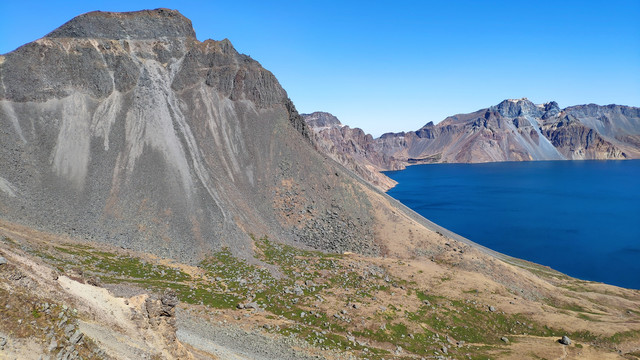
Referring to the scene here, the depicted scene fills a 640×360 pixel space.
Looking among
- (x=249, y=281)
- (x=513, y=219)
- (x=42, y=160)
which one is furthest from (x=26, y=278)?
(x=513, y=219)

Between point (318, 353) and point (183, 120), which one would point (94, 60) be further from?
point (318, 353)

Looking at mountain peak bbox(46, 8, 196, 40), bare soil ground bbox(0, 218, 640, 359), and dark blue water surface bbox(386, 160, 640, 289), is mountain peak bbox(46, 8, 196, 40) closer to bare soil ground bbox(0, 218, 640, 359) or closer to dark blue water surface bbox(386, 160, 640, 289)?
bare soil ground bbox(0, 218, 640, 359)

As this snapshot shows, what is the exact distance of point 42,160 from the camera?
64250 millimetres

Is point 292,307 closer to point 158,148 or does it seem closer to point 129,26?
point 158,148

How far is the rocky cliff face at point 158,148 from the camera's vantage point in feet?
202

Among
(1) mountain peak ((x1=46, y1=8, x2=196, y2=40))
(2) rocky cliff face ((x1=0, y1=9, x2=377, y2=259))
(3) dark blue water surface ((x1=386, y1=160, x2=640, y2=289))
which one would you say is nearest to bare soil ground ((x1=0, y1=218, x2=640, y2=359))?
(2) rocky cliff face ((x1=0, y1=9, x2=377, y2=259))

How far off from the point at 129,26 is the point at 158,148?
36.6 m

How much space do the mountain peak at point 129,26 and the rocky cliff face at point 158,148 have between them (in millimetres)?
256

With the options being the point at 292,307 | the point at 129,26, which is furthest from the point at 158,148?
the point at 292,307

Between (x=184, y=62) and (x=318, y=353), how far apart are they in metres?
83.9

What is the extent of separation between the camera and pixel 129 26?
85.8 metres

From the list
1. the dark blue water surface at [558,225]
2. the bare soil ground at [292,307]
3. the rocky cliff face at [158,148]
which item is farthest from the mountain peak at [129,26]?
the dark blue water surface at [558,225]

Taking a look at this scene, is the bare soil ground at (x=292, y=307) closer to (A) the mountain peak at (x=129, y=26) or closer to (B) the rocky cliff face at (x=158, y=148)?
(B) the rocky cliff face at (x=158, y=148)

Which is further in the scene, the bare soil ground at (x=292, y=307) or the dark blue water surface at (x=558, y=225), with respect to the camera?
the dark blue water surface at (x=558, y=225)
